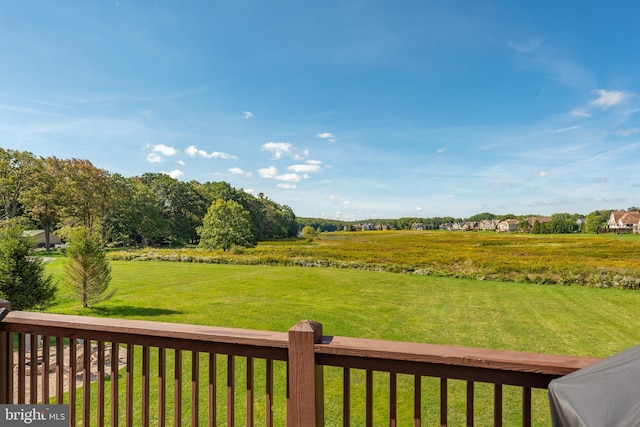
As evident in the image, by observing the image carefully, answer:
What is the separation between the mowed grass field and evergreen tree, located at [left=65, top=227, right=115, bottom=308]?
38cm

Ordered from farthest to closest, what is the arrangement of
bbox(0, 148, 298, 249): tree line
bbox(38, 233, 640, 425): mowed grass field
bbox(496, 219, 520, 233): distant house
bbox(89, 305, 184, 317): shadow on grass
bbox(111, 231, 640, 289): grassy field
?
→ bbox(0, 148, 298, 249): tree line
bbox(496, 219, 520, 233): distant house
bbox(111, 231, 640, 289): grassy field
bbox(89, 305, 184, 317): shadow on grass
bbox(38, 233, 640, 425): mowed grass field

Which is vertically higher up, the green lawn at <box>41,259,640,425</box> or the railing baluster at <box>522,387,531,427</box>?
the railing baluster at <box>522,387,531,427</box>

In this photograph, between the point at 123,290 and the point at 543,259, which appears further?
the point at 543,259

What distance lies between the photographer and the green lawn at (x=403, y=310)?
5.51 meters

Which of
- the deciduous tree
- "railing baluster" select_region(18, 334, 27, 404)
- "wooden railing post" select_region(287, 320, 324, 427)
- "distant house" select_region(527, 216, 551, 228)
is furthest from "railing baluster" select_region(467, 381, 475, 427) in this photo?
the deciduous tree

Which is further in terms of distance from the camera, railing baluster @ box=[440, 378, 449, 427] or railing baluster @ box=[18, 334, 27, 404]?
railing baluster @ box=[18, 334, 27, 404]

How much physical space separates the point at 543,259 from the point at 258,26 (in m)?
13.2

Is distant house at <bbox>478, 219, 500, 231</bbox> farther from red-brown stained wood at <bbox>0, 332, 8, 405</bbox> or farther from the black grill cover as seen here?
red-brown stained wood at <bbox>0, 332, 8, 405</bbox>

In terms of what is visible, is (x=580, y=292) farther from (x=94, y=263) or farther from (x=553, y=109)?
(x=94, y=263)

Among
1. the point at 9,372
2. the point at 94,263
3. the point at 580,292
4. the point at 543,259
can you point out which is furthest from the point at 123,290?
the point at 543,259

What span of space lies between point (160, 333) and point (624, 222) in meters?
18.8

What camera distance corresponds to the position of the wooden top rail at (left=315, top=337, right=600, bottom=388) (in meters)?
0.81

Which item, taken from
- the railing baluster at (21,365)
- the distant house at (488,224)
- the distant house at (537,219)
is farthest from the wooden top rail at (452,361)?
the distant house at (488,224)

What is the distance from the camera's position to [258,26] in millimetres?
7523
